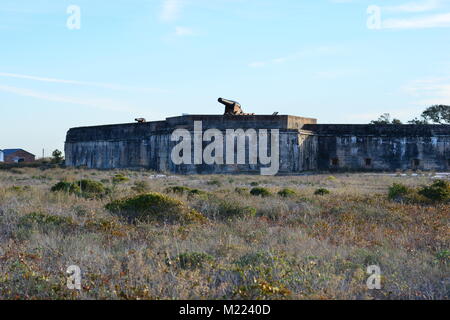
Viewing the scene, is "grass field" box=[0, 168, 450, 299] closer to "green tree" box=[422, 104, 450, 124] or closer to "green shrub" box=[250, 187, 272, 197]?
"green shrub" box=[250, 187, 272, 197]

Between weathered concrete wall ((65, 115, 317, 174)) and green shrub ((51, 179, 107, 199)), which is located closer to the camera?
green shrub ((51, 179, 107, 199))

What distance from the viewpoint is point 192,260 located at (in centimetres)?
578

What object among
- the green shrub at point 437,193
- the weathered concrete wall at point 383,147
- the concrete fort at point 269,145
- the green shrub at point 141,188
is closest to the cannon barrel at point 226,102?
the concrete fort at point 269,145

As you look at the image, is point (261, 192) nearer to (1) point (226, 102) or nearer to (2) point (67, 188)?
(2) point (67, 188)

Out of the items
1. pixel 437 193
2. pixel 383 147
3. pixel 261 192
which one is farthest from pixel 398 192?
pixel 383 147

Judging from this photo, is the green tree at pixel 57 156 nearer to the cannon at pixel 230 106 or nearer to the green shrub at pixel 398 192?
the cannon at pixel 230 106

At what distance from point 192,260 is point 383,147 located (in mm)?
27631

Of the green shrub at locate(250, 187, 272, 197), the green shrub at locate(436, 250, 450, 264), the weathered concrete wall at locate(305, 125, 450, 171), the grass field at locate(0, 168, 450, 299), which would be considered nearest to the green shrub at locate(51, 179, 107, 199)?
the grass field at locate(0, 168, 450, 299)

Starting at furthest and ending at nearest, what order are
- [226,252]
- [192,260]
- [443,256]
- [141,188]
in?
[141,188] < [226,252] < [443,256] < [192,260]

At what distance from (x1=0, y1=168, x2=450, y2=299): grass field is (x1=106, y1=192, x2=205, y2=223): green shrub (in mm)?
42

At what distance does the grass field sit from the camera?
16.0ft

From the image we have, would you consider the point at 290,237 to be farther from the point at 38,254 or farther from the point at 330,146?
the point at 330,146

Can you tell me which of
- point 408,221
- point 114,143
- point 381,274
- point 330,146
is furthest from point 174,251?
point 114,143

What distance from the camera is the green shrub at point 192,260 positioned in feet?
18.5
